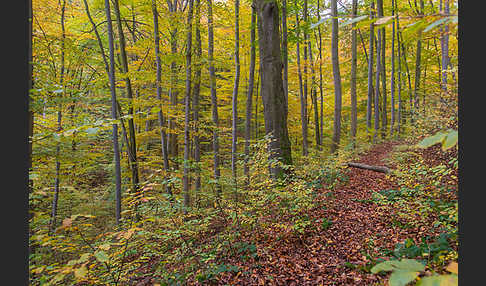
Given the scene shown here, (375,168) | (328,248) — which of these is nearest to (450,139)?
(328,248)

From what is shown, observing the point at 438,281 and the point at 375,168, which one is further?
the point at 375,168

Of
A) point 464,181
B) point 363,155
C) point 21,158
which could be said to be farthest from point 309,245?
point 363,155

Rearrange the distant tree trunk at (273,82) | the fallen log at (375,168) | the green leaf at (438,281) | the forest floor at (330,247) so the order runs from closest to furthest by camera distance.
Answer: the green leaf at (438,281), the forest floor at (330,247), the distant tree trunk at (273,82), the fallen log at (375,168)

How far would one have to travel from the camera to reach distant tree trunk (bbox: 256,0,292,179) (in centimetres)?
587

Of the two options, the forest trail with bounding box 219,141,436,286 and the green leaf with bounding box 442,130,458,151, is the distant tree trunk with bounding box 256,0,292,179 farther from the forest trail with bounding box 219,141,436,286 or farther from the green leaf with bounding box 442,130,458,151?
the green leaf with bounding box 442,130,458,151

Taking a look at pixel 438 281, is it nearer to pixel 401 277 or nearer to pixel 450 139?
pixel 401 277

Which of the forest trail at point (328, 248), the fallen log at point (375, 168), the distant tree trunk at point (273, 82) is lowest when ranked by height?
the forest trail at point (328, 248)

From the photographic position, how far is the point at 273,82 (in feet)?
19.7

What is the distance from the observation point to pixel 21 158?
43.3 inches

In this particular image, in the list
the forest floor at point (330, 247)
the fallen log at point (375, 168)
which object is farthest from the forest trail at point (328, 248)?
the fallen log at point (375, 168)

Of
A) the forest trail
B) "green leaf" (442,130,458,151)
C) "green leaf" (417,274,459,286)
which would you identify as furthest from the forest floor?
"green leaf" (442,130,458,151)

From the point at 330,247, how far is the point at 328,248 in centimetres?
5

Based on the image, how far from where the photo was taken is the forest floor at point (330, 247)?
10.8 feet

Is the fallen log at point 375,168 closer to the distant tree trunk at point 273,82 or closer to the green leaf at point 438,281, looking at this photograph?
the distant tree trunk at point 273,82
